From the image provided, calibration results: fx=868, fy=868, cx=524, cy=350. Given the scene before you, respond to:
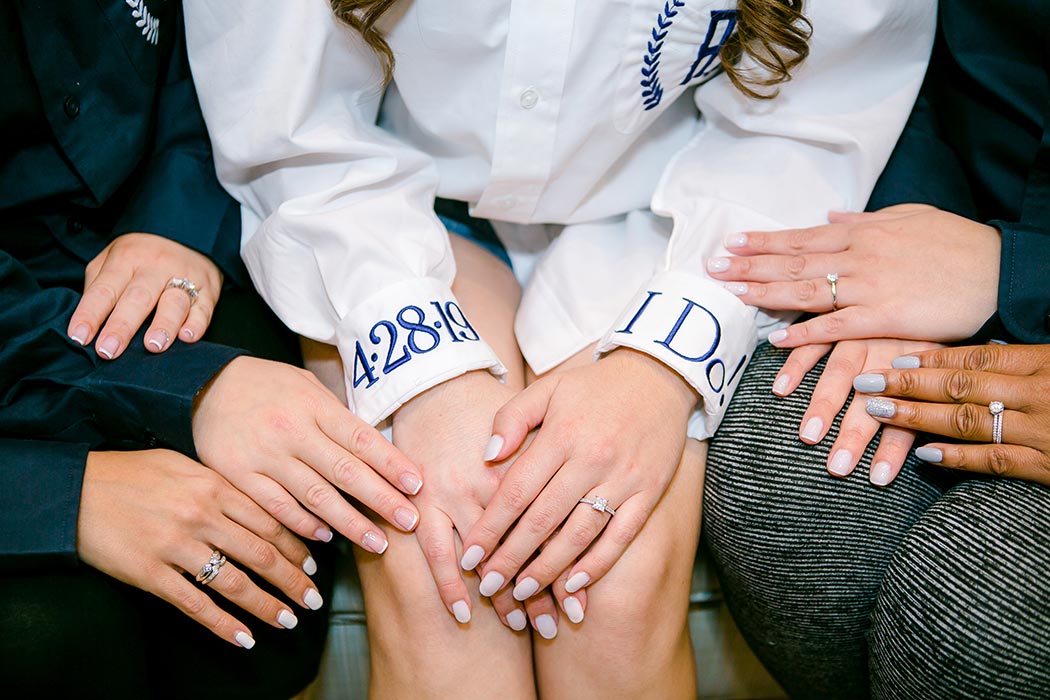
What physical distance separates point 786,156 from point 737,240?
0.11 metres

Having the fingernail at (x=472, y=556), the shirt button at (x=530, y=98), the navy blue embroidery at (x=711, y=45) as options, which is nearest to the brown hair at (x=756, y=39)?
the navy blue embroidery at (x=711, y=45)

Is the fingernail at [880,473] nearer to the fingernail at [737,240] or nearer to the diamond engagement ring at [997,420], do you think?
the diamond engagement ring at [997,420]

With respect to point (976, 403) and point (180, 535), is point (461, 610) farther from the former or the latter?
point (976, 403)

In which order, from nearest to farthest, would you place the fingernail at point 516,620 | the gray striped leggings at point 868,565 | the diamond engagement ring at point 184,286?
1. the gray striped leggings at point 868,565
2. the fingernail at point 516,620
3. the diamond engagement ring at point 184,286

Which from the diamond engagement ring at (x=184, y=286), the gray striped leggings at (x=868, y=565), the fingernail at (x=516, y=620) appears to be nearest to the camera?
the gray striped leggings at (x=868, y=565)

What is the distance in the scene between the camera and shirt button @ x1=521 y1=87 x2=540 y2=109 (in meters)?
0.79

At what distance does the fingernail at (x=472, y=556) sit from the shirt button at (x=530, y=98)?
1.31ft

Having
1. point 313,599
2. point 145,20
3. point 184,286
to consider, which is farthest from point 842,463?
point 145,20

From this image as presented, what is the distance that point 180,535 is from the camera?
690 millimetres

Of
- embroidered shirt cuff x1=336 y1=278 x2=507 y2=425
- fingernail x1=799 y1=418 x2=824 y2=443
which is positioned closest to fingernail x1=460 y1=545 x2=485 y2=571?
embroidered shirt cuff x1=336 y1=278 x2=507 y2=425

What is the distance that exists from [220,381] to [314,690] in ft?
1.17

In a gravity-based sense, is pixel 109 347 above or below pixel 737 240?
below

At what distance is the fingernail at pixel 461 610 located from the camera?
0.70 m

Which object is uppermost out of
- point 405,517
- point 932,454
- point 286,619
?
point 932,454
